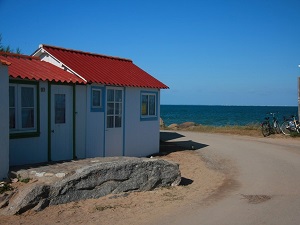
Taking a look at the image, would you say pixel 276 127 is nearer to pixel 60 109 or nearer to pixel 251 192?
pixel 251 192

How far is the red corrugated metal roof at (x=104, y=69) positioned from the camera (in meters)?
13.0

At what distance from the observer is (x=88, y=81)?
39.8 ft

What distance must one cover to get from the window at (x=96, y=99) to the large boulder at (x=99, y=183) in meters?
3.79

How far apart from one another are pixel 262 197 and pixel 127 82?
23.5 feet

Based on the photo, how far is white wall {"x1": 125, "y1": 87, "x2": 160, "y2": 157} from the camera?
47.3ft

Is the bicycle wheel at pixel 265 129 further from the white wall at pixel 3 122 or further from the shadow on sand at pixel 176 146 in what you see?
the white wall at pixel 3 122

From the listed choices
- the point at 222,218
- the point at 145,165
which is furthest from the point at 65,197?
the point at 222,218

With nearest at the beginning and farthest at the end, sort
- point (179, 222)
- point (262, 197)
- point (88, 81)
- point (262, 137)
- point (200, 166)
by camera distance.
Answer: point (179, 222) → point (262, 197) → point (88, 81) → point (200, 166) → point (262, 137)

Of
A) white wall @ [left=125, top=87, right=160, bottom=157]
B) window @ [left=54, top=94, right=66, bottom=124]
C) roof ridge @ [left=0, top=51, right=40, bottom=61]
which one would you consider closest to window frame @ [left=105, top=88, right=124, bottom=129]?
white wall @ [left=125, top=87, right=160, bottom=157]

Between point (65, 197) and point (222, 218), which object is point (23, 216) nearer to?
point (65, 197)

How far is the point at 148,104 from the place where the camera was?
1573 cm

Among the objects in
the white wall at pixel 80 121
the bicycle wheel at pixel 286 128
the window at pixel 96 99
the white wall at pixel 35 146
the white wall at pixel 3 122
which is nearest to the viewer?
the white wall at pixel 3 122

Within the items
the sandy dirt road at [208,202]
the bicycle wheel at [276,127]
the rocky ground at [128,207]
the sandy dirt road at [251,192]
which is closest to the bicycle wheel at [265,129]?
the bicycle wheel at [276,127]

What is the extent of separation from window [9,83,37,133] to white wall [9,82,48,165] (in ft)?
0.80
